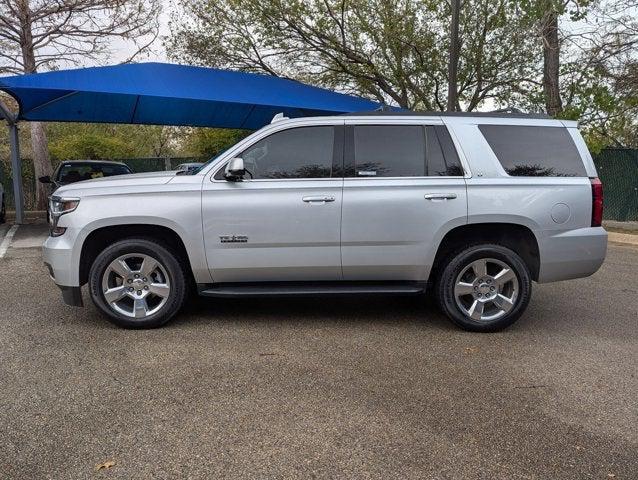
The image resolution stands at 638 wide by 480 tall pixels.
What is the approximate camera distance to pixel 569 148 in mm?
5051

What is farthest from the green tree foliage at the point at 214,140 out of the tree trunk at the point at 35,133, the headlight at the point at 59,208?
the headlight at the point at 59,208

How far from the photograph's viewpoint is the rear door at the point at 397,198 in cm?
484

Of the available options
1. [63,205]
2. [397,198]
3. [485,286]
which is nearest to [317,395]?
[397,198]

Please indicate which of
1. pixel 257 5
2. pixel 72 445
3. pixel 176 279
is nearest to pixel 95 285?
pixel 176 279

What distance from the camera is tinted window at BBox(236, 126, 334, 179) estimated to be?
494 centimetres

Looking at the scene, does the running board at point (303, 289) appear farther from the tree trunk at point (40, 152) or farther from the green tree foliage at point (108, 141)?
the green tree foliage at point (108, 141)

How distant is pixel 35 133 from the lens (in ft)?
54.8

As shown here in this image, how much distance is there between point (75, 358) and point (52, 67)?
582 inches

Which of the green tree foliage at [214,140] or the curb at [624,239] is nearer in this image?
Answer: the curb at [624,239]

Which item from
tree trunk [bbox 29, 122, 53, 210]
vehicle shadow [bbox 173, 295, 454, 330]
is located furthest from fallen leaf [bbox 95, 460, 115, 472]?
tree trunk [bbox 29, 122, 53, 210]

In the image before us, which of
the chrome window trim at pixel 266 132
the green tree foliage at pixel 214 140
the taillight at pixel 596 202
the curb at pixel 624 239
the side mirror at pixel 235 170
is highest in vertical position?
the green tree foliage at pixel 214 140

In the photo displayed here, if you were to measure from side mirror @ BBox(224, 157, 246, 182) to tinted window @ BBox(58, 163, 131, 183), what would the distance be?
26.5 ft

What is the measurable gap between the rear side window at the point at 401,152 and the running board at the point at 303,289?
1.03 meters

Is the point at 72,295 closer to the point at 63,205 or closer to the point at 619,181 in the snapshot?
the point at 63,205
